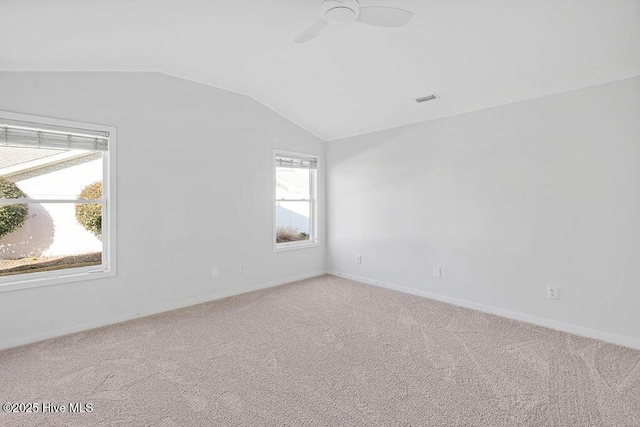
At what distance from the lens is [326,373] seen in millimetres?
2207

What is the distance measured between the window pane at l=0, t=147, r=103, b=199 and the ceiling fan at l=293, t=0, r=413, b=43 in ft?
8.71

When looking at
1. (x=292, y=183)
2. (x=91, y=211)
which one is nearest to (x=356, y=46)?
(x=292, y=183)

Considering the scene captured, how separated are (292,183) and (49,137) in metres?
3.03

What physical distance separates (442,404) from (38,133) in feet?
13.1

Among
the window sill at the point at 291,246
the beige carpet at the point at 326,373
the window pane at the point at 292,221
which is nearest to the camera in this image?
the beige carpet at the point at 326,373

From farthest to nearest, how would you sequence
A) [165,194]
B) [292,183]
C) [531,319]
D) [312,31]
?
[292,183] < [165,194] < [531,319] < [312,31]

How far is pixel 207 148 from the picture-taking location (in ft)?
12.4

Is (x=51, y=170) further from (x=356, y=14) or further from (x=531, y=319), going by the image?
(x=531, y=319)

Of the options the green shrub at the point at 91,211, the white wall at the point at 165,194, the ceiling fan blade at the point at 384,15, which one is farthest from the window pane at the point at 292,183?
the ceiling fan blade at the point at 384,15

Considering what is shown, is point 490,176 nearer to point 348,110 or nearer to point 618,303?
point 618,303

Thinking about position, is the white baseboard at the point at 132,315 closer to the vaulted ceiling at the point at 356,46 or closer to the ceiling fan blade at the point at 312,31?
the vaulted ceiling at the point at 356,46

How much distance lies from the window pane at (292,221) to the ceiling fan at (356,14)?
2960 mm

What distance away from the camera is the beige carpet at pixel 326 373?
69.9 inches

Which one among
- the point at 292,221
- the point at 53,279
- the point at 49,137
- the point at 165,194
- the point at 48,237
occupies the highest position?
the point at 49,137
